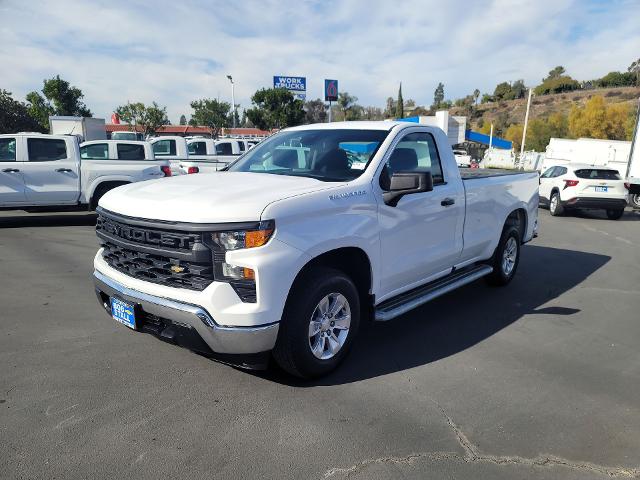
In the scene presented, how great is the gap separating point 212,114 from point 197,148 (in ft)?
126

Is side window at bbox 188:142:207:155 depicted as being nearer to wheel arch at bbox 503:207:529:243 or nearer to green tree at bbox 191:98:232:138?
wheel arch at bbox 503:207:529:243

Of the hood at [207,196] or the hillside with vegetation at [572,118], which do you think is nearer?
the hood at [207,196]

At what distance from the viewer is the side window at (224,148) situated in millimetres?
16297

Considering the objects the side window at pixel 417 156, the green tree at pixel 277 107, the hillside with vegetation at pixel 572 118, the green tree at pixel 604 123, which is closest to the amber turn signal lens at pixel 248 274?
the side window at pixel 417 156

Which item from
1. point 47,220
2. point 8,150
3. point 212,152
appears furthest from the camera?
point 212,152

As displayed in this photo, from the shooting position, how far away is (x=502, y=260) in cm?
594

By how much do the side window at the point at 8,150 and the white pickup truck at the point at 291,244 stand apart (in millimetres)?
7371

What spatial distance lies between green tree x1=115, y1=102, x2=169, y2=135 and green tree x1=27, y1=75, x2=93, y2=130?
225 inches

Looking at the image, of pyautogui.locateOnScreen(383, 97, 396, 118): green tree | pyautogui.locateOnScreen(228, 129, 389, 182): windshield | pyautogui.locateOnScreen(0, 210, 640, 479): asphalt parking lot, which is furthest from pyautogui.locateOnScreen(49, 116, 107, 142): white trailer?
pyautogui.locateOnScreen(383, 97, 396, 118): green tree

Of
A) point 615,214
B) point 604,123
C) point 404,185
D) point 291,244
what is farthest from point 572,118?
point 291,244

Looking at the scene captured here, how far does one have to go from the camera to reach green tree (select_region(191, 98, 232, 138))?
51688 mm

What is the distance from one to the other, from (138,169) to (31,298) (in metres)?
5.43

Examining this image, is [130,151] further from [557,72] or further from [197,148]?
[557,72]

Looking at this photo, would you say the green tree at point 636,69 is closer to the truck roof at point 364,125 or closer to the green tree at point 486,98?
the green tree at point 486,98
